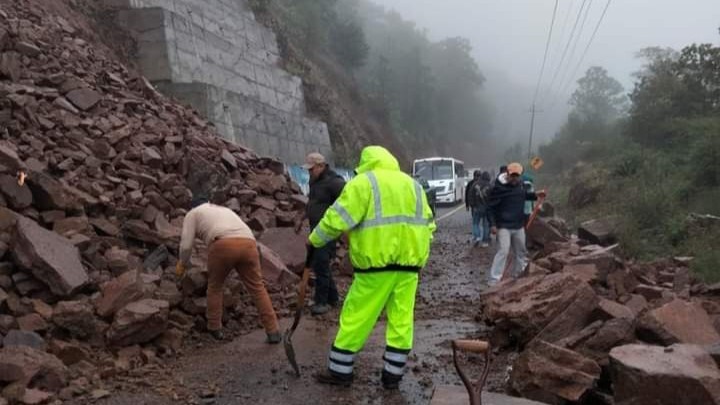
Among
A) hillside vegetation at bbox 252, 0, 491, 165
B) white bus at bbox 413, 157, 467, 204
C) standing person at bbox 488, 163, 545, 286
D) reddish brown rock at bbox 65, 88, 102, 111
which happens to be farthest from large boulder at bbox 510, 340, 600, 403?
white bus at bbox 413, 157, 467, 204

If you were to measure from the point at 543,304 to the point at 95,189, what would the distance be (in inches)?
192

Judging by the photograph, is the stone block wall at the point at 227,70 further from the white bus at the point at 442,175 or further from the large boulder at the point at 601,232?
the white bus at the point at 442,175

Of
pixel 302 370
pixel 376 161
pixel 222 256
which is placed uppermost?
pixel 376 161

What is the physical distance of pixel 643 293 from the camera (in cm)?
658

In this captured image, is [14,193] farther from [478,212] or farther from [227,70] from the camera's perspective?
[227,70]

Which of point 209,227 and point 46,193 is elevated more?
point 46,193

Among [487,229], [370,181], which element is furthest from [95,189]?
[487,229]

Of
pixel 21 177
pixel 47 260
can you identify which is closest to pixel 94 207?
pixel 21 177

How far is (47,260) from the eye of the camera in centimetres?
548

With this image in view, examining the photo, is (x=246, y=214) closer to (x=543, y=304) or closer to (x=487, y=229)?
(x=543, y=304)

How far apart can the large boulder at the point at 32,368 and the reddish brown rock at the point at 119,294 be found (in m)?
0.87


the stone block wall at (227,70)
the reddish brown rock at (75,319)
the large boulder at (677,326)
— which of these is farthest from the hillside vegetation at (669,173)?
the stone block wall at (227,70)

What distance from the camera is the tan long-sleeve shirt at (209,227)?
5.82 meters

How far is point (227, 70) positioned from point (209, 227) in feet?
43.5
